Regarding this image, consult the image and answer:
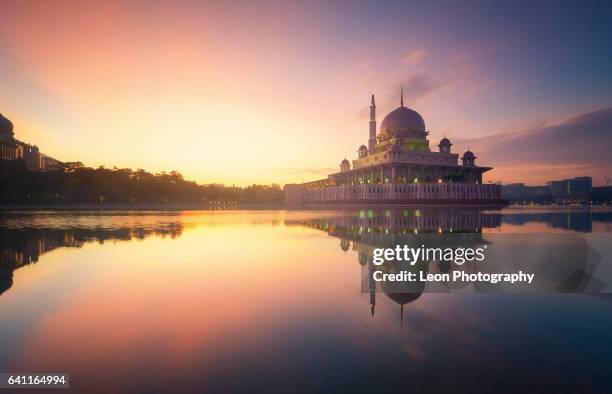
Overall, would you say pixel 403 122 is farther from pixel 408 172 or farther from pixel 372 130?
pixel 408 172

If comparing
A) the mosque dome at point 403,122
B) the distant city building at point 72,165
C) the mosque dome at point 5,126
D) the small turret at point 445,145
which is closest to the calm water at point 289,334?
the mosque dome at point 403,122

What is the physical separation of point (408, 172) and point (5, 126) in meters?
145

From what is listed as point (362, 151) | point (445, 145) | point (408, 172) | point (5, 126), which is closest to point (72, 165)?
point (5, 126)

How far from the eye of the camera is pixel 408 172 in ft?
276

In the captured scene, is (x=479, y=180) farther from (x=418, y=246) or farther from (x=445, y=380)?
(x=445, y=380)

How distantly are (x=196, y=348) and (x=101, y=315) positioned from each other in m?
2.51

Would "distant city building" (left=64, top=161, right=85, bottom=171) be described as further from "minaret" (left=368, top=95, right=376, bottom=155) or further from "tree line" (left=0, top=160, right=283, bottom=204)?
"minaret" (left=368, top=95, right=376, bottom=155)

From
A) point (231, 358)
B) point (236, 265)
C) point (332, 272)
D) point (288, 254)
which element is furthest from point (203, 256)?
point (231, 358)

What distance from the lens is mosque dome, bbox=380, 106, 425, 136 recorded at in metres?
91.8

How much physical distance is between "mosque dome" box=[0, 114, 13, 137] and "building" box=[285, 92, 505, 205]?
399 feet

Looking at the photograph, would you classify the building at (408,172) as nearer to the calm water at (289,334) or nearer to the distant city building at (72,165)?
the calm water at (289,334)

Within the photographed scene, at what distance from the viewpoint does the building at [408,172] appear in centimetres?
7888

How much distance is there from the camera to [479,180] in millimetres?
93062

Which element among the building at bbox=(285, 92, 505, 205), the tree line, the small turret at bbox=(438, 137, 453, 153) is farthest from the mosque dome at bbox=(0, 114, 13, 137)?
the small turret at bbox=(438, 137, 453, 153)
